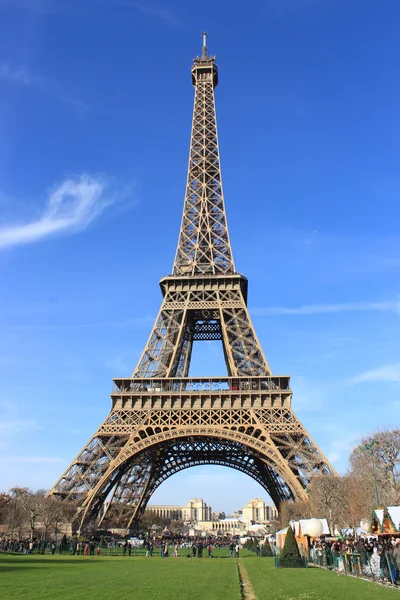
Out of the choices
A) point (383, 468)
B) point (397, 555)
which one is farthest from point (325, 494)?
point (397, 555)

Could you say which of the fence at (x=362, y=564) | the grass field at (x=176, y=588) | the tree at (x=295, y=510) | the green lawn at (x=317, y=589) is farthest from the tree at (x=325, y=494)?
the green lawn at (x=317, y=589)

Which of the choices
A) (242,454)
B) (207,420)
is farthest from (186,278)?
(242,454)

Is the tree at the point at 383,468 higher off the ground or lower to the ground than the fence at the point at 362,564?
higher

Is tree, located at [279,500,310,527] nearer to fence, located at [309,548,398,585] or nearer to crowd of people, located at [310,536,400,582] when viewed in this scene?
crowd of people, located at [310,536,400,582]

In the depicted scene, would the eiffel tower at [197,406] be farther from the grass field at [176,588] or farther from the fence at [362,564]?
the grass field at [176,588]

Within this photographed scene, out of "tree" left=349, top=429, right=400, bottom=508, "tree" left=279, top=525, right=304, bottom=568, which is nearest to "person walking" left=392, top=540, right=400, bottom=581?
"tree" left=279, top=525, right=304, bottom=568

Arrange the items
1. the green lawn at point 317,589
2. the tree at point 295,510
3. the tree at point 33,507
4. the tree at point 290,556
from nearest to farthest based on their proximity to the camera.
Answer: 1. the green lawn at point 317,589
2. the tree at point 290,556
3. the tree at point 295,510
4. the tree at point 33,507

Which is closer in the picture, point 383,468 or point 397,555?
point 397,555

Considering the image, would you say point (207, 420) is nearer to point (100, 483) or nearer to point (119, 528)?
point (100, 483)

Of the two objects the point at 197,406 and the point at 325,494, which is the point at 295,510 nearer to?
the point at 325,494
